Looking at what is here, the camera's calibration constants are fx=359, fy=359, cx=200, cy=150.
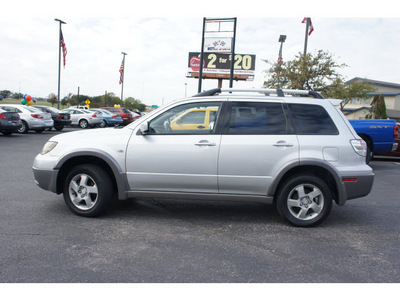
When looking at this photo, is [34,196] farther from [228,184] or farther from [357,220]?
[357,220]

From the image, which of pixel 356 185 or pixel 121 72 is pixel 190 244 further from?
pixel 121 72

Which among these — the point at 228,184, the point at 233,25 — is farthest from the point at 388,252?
the point at 233,25

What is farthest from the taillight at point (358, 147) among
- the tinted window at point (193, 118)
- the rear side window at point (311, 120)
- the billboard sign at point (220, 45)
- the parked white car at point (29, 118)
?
the billboard sign at point (220, 45)

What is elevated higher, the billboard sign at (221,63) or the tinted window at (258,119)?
the billboard sign at (221,63)

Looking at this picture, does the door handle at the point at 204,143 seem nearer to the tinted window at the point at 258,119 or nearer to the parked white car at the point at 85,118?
the tinted window at the point at 258,119

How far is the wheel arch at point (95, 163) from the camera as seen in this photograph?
15.9 ft

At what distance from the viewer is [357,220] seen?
533 centimetres

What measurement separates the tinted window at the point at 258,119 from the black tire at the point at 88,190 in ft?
6.11

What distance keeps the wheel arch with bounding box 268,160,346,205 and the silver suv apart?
0.01 meters

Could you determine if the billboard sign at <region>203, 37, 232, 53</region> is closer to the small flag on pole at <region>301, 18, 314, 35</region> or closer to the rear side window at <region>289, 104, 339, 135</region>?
the small flag on pole at <region>301, 18, 314, 35</region>

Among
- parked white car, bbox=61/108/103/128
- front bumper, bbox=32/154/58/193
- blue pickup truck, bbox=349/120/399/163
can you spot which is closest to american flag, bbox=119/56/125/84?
parked white car, bbox=61/108/103/128

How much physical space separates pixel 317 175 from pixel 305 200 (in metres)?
0.41

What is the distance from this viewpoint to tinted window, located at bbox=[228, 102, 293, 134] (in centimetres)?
486

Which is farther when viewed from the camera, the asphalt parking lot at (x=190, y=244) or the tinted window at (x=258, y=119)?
the tinted window at (x=258, y=119)
